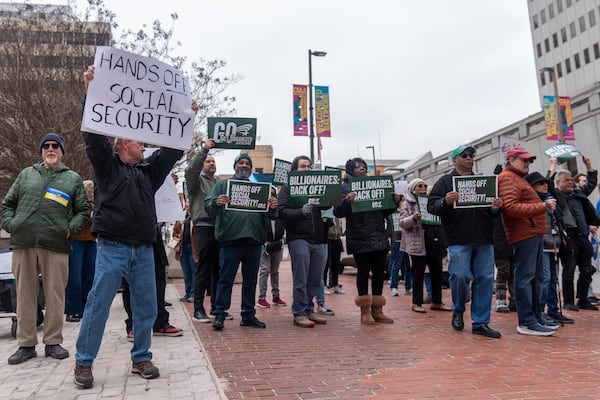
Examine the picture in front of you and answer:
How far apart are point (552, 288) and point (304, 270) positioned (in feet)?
10.8

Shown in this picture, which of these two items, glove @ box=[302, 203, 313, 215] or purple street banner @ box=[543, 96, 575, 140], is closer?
glove @ box=[302, 203, 313, 215]

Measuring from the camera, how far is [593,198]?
85.4 ft

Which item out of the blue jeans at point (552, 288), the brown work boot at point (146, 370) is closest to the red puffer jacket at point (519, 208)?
the blue jeans at point (552, 288)

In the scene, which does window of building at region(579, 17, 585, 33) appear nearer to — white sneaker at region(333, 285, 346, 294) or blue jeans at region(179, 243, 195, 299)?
white sneaker at region(333, 285, 346, 294)

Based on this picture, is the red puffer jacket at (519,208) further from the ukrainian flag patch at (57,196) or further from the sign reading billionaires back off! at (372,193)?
the ukrainian flag patch at (57,196)

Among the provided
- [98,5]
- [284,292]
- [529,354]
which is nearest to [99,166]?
[529,354]

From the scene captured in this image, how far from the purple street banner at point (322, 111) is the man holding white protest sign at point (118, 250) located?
16.5 m

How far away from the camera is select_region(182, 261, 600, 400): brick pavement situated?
A: 3.63 metres

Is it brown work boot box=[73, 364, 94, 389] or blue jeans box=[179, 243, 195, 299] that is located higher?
blue jeans box=[179, 243, 195, 299]

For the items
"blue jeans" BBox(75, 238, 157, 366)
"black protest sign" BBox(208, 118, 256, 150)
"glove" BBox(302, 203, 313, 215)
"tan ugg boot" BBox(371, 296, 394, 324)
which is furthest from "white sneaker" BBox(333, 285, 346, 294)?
"blue jeans" BBox(75, 238, 157, 366)

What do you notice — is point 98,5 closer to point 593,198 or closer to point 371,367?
point 371,367

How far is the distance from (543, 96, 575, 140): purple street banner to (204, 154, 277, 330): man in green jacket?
23434mm

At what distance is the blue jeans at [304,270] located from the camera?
20.9ft

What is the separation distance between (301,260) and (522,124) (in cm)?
2934
